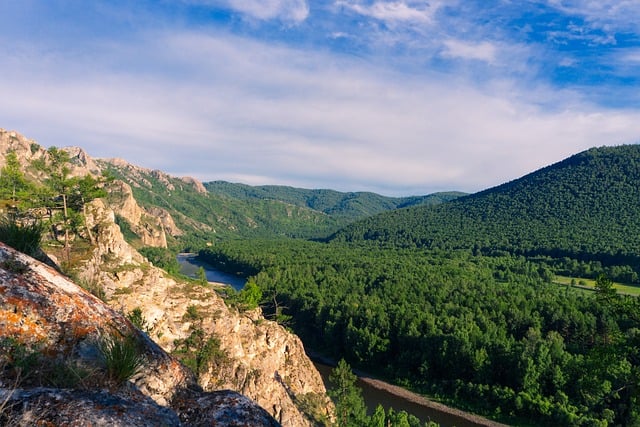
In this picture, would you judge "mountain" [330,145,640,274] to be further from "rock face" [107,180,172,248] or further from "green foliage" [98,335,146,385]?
"green foliage" [98,335,146,385]

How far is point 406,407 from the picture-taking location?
164ft

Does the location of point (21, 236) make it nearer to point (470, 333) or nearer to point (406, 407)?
point (406, 407)

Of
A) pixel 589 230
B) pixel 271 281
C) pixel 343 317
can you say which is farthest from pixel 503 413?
pixel 589 230

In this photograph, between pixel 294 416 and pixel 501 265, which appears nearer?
pixel 294 416

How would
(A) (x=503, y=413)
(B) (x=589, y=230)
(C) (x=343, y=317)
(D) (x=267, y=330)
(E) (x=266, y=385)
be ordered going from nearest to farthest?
(E) (x=266, y=385) → (D) (x=267, y=330) → (A) (x=503, y=413) → (C) (x=343, y=317) → (B) (x=589, y=230)

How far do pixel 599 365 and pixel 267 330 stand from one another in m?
36.9

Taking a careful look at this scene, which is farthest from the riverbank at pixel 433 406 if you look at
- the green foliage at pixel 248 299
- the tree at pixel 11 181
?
the tree at pixel 11 181

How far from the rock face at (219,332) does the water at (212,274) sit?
76006mm

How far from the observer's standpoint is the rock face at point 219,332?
31391mm

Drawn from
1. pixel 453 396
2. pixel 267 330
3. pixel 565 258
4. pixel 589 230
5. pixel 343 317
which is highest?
pixel 589 230

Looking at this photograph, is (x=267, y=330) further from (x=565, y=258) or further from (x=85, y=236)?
(x=565, y=258)

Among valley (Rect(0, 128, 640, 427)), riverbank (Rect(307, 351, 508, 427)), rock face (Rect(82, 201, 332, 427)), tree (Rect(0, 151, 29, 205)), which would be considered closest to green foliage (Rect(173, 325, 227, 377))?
rock face (Rect(82, 201, 332, 427))

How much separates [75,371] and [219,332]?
31.9 metres

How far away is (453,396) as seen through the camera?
53031 mm
